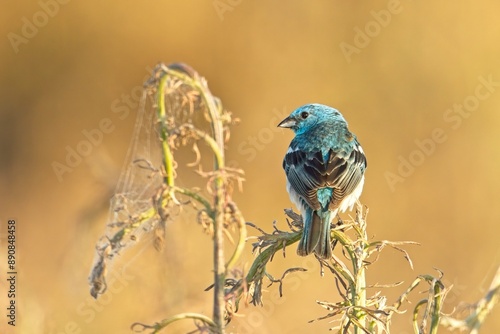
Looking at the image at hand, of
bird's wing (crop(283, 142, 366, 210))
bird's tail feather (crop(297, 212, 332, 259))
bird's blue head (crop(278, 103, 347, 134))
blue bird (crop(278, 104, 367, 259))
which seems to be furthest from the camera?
bird's blue head (crop(278, 103, 347, 134))

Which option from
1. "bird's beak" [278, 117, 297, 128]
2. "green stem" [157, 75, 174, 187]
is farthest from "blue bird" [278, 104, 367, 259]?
"green stem" [157, 75, 174, 187]

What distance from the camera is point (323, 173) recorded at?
4648 mm

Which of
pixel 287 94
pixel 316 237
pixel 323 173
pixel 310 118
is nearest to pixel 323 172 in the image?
pixel 323 173

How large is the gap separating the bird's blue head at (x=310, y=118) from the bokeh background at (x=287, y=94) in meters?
1.47

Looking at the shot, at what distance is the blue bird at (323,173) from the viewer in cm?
429

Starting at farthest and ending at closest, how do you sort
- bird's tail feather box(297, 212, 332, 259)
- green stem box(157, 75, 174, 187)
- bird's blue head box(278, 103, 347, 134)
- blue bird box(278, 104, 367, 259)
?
bird's blue head box(278, 103, 347, 134) < blue bird box(278, 104, 367, 259) < bird's tail feather box(297, 212, 332, 259) < green stem box(157, 75, 174, 187)

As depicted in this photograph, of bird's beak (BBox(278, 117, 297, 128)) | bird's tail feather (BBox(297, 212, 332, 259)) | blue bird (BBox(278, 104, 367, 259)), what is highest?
bird's beak (BBox(278, 117, 297, 128))

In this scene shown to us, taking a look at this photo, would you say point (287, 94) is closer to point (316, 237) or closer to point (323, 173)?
point (323, 173)

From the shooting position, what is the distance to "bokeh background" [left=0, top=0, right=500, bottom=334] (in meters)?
7.64

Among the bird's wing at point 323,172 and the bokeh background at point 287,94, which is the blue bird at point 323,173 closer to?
the bird's wing at point 323,172

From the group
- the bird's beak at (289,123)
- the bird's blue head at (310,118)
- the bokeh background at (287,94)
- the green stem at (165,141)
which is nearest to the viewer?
the green stem at (165,141)

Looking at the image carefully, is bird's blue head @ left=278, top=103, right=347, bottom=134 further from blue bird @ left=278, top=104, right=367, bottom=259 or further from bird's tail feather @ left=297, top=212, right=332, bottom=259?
bird's tail feather @ left=297, top=212, right=332, bottom=259

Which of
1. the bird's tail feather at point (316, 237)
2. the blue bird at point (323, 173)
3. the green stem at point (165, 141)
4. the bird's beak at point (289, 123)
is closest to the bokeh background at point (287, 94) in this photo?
the bird's beak at point (289, 123)

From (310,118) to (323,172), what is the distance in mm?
1125
